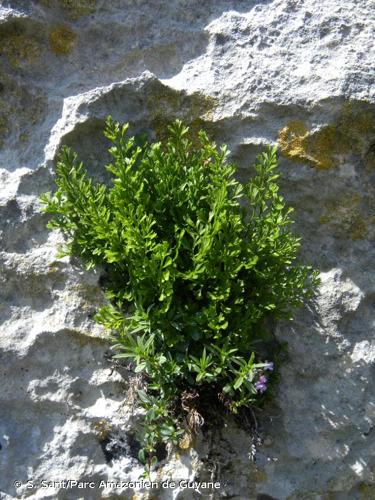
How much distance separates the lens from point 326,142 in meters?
3.41

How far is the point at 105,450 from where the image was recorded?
3355mm

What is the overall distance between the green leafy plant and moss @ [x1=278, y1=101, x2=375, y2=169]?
0.64 feet

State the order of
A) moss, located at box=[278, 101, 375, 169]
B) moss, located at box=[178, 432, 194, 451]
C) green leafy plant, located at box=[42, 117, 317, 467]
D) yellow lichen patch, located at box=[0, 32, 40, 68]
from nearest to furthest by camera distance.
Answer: green leafy plant, located at box=[42, 117, 317, 467]
moss, located at box=[178, 432, 194, 451]
moss, located at box=[278, 101, 375, 169]
yellow lichen patch, located at box=[0, 32, 40, 68]

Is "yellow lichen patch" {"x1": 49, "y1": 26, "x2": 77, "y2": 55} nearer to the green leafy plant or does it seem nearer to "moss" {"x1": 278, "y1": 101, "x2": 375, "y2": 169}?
the green leafy plant

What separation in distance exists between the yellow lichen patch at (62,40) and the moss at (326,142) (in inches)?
54.0

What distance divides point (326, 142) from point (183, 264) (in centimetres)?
111

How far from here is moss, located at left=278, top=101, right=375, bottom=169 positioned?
11.2 ft

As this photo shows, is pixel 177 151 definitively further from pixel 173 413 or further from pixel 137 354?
pixel 173 413

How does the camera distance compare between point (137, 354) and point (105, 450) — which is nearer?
point (137, 354)

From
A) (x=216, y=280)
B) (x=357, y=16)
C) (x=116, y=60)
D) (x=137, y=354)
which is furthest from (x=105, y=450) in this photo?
(x=357, y=16)

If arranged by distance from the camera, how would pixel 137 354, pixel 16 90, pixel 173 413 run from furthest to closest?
pixel 16 90 < pixel 173 413 < pixel 137 354

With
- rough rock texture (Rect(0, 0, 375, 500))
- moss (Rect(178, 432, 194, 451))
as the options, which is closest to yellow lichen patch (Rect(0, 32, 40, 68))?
rough rock texture (Rect(0, 0, 375, 500))

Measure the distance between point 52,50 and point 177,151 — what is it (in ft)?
3.39

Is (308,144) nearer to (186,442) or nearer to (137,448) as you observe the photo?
(186,442)
